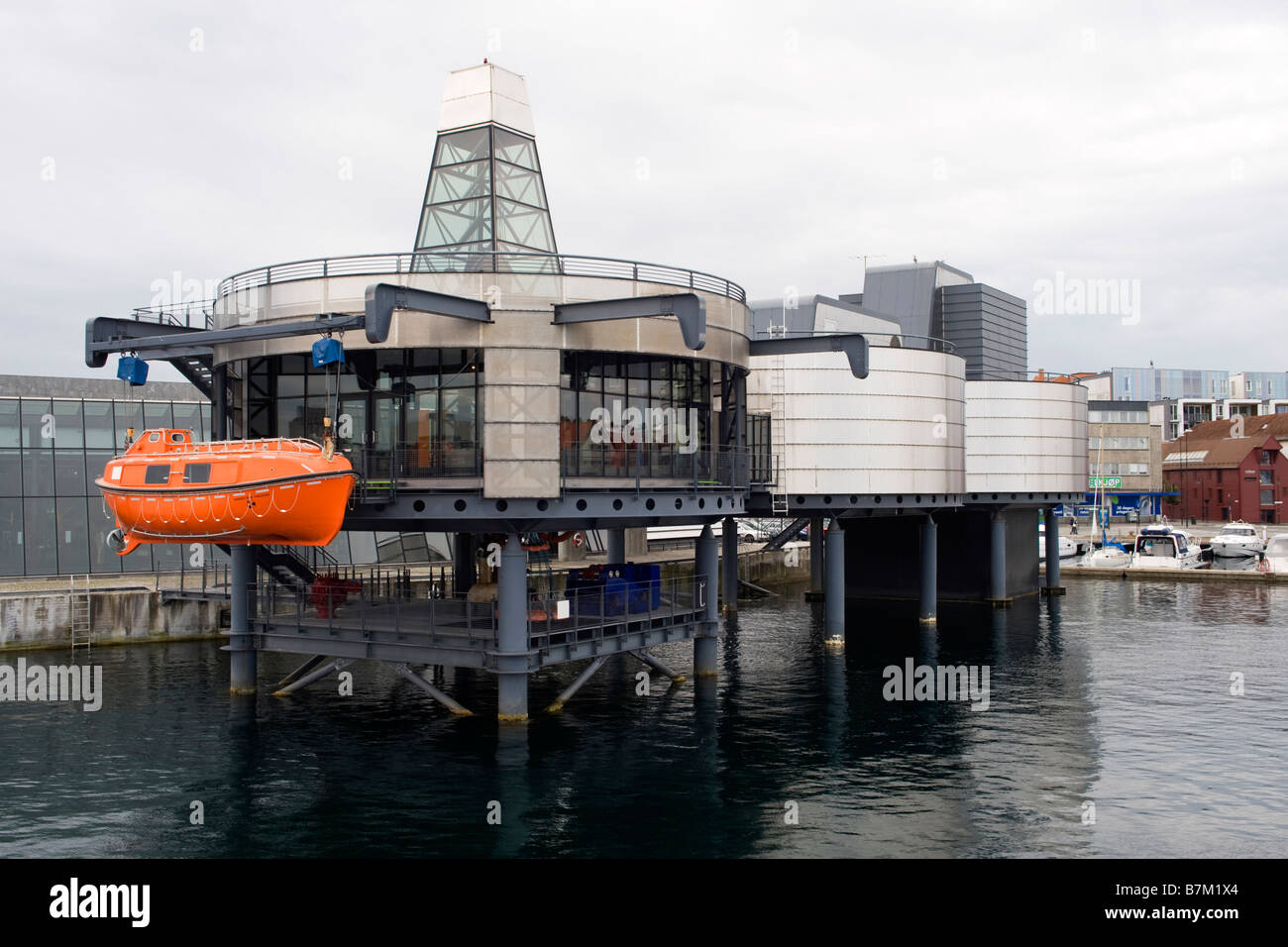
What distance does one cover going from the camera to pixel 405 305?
30.2 metres

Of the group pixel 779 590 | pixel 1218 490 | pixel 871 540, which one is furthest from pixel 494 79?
pixel 1218 490

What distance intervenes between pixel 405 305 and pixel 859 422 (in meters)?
25.8

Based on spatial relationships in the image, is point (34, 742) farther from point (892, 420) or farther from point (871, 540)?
point (871, 540)

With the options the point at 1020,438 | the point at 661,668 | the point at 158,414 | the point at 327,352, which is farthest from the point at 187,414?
the point at 1020,438

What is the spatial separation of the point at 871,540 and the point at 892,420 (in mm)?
18081

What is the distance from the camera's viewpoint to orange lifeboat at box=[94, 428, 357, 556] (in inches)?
1204

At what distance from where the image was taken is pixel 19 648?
48.0m

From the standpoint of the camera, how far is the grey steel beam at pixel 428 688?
34.1 m

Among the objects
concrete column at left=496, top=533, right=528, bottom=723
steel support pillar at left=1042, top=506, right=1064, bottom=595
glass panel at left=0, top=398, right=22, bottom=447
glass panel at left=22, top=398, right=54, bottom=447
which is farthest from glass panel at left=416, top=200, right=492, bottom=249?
steel support pillar at left=1042, top=506, right=1064, bottom=595

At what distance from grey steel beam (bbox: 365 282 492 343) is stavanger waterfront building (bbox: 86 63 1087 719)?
0.06 metres

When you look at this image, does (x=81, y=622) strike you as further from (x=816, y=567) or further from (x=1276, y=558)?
(x=1276, y=558)

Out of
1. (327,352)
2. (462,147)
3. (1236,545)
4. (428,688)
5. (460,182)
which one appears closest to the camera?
(327,352)

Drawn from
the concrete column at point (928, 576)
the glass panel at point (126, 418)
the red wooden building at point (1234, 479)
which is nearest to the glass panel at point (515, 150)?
the concrete column at point (928, 576)

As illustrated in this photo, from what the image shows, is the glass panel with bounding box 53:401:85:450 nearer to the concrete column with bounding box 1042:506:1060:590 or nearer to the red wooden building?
the concrete column with bounding box 1042:506:1060:590
